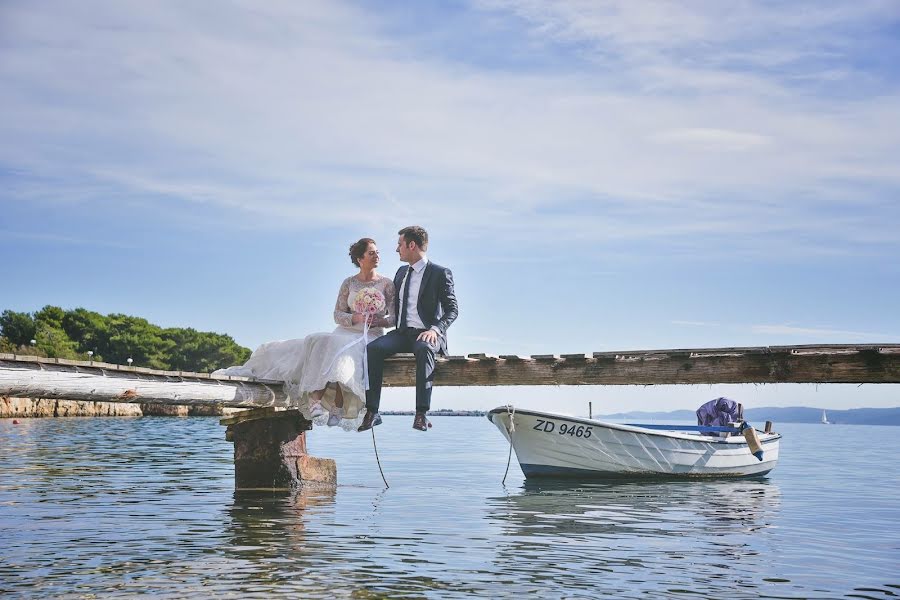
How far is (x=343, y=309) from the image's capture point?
13703mm

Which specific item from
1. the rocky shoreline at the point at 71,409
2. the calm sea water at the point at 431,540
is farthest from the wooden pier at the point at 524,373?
the rocky shoreline at the point at 71,409

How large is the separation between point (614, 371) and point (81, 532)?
741 centimetres

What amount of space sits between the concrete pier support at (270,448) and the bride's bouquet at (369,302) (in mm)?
2582

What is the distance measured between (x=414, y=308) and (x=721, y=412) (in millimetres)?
16899

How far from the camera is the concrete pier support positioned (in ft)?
50.2

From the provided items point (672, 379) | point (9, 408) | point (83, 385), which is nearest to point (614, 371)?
point (672, 379)

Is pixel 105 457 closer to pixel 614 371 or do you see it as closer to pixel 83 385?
pixel 83 385

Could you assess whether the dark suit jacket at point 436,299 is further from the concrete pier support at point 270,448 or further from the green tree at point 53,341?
the green tree at point 53,341

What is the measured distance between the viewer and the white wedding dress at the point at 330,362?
42.3 feet

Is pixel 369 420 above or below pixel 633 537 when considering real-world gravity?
above

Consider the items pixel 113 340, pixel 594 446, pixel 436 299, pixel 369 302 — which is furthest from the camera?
pixel 113 340

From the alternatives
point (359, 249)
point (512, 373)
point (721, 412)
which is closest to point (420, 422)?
point (512, 373)

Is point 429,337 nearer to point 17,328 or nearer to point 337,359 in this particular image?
point 337,359

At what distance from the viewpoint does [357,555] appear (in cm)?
1090
